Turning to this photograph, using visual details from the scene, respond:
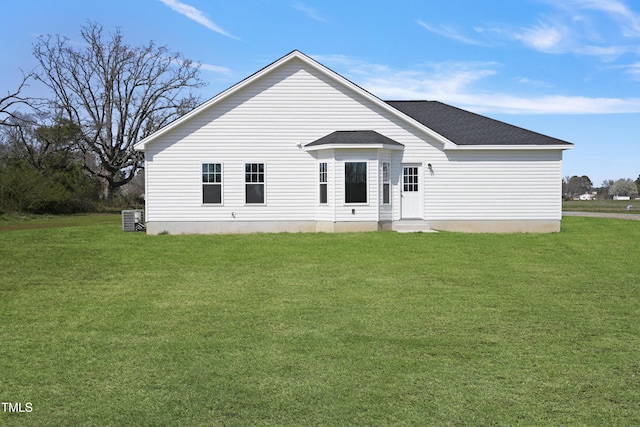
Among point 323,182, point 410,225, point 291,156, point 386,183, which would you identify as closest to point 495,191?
point 410,225

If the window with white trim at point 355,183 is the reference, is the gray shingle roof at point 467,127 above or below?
above

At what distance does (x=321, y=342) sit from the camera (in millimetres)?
6859

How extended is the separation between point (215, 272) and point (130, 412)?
7.76 metres

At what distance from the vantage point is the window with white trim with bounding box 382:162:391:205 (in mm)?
21328

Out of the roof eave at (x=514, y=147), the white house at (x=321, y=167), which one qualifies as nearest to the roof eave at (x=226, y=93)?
the white house at (x=321, y=167)

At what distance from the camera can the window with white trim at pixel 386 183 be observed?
21.3 metres

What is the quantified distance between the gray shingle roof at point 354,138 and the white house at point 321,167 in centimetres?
5

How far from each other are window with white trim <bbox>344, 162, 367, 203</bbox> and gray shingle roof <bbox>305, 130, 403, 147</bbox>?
2.92 feet

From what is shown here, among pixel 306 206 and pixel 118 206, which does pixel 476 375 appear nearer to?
pixel 306 206

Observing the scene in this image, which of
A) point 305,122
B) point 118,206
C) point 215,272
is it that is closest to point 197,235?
point 305,122

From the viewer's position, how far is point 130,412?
4.87 meters

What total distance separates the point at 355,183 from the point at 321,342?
14.2 m

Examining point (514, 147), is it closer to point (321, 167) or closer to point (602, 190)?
point (321, 167)

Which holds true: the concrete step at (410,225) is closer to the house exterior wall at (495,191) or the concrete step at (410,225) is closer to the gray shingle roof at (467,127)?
the house exterior wall at (495,191)
